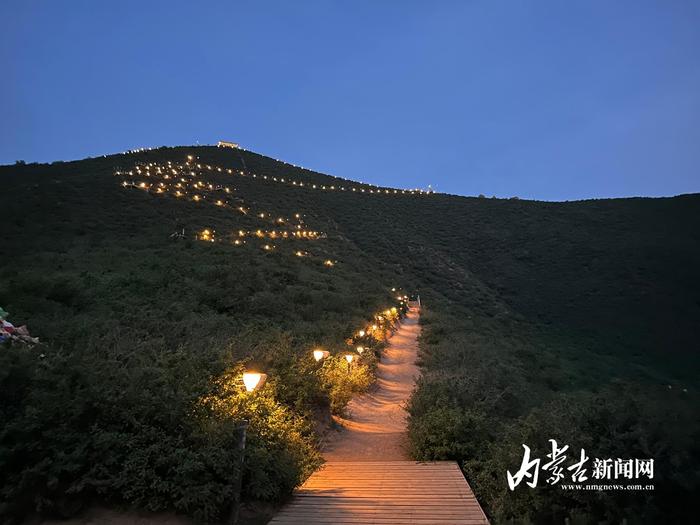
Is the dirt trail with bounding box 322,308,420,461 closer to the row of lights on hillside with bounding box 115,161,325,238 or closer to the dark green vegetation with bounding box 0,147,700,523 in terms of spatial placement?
the dark green vegetation with bounding box 0,147,700,523

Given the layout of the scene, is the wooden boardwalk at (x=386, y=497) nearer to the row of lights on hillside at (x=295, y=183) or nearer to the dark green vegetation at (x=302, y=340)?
the dark green vegetation at (x=302, y=340)

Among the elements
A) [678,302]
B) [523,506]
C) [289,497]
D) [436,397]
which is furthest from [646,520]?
[678,302]

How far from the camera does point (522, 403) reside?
10.5 metres

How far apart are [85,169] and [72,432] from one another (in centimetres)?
5528

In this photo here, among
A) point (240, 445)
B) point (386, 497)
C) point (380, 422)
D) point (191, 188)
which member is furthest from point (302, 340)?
point (191, 188)

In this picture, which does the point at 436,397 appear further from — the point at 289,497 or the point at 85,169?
the point at 85,169

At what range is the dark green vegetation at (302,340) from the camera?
4254mm

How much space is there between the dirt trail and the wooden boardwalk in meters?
1.29

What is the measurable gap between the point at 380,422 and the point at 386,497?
16.2 ft

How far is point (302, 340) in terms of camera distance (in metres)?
12.7

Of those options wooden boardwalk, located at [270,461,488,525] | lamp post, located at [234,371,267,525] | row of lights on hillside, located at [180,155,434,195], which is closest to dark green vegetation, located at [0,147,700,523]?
lamp post, located at [234,371,267,525]

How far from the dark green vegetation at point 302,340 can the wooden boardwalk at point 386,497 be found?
34 centimetres

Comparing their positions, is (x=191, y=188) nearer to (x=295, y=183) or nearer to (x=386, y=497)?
(x=295, y=183)

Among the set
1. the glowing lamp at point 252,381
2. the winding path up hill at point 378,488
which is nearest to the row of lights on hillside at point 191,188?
the winding path up hill at point 378,488
